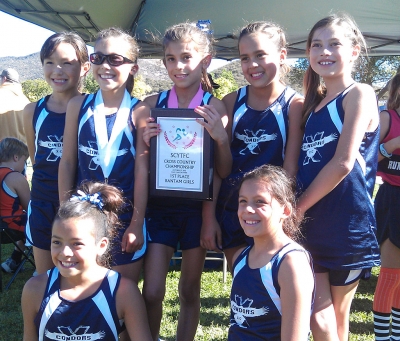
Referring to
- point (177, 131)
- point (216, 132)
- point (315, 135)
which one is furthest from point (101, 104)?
point (315, 135)

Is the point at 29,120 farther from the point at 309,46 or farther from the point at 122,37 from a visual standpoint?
the point at 309,46

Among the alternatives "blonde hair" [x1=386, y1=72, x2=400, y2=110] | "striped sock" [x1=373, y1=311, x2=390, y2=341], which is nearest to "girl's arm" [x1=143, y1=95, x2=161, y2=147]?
"blonde hair" [x1=386, y1=72, x2=400, y2=110]

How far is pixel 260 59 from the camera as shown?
2.58m

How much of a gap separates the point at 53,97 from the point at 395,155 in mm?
2334

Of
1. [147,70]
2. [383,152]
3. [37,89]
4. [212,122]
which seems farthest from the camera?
[147,70]

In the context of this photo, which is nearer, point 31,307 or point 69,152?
point 31,307

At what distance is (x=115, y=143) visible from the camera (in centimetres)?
257

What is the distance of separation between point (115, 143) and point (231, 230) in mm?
810

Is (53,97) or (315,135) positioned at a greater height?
(53,97)

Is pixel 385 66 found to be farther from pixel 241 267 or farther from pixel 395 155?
pixel 241 267

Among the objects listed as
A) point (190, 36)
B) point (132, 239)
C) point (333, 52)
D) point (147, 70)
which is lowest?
point (132, 239)

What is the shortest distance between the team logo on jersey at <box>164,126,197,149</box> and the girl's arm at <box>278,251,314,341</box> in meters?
0.85

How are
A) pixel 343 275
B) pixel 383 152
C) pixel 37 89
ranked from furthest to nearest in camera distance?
pixel 37 89 → pixel 383 152 → pixel 343 275

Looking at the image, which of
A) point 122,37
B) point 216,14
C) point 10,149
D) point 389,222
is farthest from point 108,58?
point 216,14
